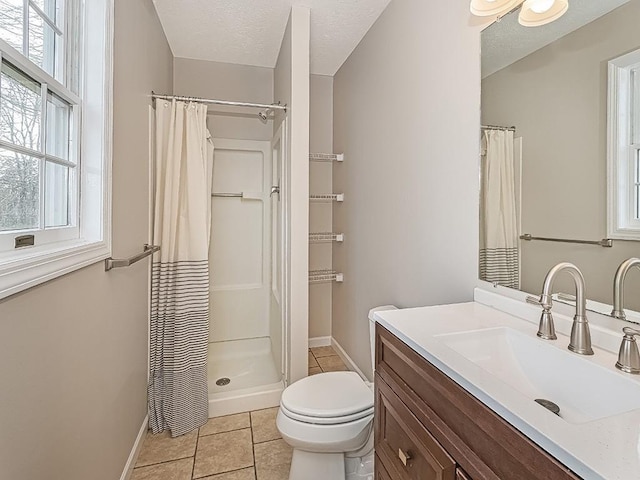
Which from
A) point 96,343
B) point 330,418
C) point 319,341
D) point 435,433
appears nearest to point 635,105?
point 435,433

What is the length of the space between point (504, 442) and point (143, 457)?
187 centimetres

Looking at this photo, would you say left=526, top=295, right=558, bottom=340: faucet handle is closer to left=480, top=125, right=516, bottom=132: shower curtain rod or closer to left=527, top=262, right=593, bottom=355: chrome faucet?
left=527, top=262, right=593, bottom=355: chrome faucet

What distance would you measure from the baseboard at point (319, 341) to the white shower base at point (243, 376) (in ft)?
1.35

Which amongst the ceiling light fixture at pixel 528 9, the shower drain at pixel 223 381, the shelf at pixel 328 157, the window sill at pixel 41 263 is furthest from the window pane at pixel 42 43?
the shower drain at pixel 223 381

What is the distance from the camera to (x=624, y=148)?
85 cm

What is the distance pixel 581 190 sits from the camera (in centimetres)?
95

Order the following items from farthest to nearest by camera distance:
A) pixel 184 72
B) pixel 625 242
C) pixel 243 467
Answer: pixel 184 72
pixel 243 467
pixel 625 242

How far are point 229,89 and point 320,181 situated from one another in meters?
1.13

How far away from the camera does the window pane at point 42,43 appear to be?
3.16ft

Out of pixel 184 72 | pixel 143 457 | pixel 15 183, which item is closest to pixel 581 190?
pixel 15 183

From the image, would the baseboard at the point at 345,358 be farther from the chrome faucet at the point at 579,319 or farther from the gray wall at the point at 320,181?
the chrome faucet at the point at 579,319

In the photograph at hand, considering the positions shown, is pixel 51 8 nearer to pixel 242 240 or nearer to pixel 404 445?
pixel 404 445

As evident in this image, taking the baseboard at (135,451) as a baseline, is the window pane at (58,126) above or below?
above

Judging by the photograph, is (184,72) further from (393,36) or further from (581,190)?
(581,190)
